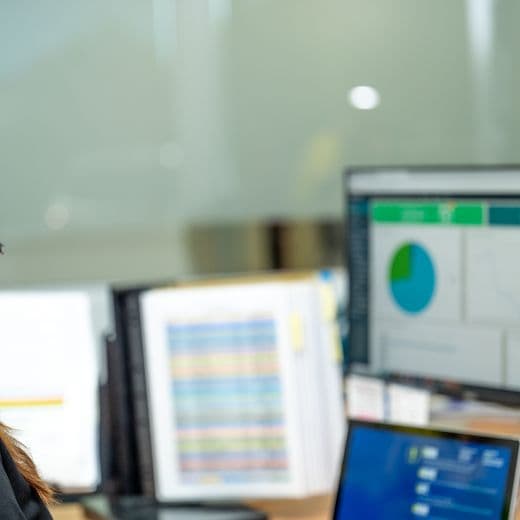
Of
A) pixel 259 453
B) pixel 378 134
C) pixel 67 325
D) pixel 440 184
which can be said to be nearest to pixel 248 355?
pixel 259 453

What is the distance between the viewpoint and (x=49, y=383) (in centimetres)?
183

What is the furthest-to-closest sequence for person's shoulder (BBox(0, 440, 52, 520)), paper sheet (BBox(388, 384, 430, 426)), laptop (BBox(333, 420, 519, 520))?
paper sheet (BBox(388, 384, 430, 426)) < laptop (BBox(333, 420, 519, 520)) < person's shoulder (BBox(0, 440, 52, 520))

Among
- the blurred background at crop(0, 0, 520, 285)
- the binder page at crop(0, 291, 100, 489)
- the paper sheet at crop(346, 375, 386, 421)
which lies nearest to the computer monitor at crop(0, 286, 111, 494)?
the binder page at crop(0, 291, 100, 489)

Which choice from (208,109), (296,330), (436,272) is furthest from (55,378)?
(208,109)

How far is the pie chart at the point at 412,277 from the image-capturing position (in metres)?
1.71

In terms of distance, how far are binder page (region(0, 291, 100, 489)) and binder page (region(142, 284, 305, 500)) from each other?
102 mm

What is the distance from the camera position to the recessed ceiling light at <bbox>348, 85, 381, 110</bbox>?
2.76 m

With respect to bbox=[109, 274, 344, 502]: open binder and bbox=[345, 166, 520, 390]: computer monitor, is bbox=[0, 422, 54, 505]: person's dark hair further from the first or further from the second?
bbox=[345, 166, 520, 390]: computer monitor

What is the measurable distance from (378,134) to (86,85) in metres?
0.71

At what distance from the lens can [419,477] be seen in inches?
59.4

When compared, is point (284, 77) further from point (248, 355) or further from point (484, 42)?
point (248, 355)

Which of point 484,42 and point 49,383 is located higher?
point 484,42

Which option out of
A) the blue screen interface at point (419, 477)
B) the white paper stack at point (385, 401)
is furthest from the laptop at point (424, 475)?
the white paper stack at point (385, 401)

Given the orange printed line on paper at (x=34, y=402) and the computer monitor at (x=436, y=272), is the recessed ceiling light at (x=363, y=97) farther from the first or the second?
the orange printed line on paper at (x=34, y=402)
